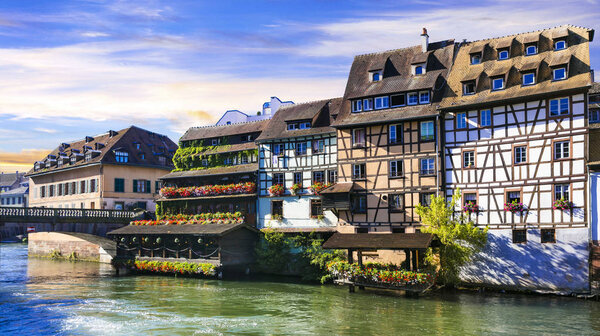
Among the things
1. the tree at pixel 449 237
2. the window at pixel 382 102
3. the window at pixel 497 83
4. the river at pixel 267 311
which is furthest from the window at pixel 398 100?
the river at pixel 267 311

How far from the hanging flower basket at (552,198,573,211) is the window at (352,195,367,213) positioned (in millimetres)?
12648

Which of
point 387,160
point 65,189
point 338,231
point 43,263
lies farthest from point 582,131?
point 65,189

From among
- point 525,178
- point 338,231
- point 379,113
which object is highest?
point 379,113

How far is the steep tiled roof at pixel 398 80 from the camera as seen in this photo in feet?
133

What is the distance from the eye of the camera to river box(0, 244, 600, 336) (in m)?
26.3

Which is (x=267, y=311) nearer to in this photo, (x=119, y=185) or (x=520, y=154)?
(x=520, y=154)

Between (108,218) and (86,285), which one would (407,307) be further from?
(108,218)

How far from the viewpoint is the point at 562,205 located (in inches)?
1352

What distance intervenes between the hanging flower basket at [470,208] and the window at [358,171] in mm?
7730

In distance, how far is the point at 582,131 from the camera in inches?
1342

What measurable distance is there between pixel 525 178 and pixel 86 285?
30196mm

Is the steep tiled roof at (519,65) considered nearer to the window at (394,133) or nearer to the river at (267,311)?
the window at (394,133)

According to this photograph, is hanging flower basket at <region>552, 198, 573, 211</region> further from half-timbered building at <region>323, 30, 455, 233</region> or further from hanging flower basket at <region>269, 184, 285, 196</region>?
Answer: hanging flower basket at <region>269, 184, 285, 196</region>

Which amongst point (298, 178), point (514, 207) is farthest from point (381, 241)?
point (298, 178)
